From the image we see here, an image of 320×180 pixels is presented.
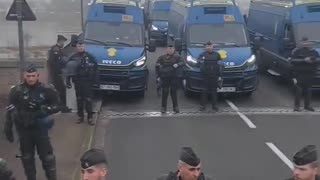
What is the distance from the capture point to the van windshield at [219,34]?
1794 centimetres

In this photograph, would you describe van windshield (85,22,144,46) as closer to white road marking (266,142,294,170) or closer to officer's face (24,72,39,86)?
white road marking (266,142,294,170)

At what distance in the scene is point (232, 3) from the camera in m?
18.9

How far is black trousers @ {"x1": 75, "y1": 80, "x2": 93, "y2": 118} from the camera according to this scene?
A: 14117 mm

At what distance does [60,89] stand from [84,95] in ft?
3.91

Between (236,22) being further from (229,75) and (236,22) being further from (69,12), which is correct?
(69,12)

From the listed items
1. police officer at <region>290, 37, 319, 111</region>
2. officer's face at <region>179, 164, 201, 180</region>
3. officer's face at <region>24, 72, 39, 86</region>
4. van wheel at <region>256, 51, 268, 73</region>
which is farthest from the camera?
van wheel at <region>256, 51, 268, 73</region>

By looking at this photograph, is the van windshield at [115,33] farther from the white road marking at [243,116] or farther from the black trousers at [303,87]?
the black trousers at [303,87]

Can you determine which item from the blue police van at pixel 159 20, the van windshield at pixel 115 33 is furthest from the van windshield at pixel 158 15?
the van windshield at pixel 115 33

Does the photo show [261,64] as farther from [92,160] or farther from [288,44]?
[92,160]

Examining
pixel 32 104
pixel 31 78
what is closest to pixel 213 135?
pixel 32 104

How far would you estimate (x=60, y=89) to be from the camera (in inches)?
595

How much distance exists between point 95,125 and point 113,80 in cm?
315

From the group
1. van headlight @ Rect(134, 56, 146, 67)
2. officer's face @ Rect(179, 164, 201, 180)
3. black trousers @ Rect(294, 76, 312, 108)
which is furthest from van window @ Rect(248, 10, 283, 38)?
officer's face @ Rect(179, 164, 201, 180)

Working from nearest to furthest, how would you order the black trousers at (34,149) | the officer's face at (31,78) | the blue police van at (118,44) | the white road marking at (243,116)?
the officer's face at (31,78)
the black trousers at (34,149)
the white road marking at (243,116)
the blue police van at (118,44)
